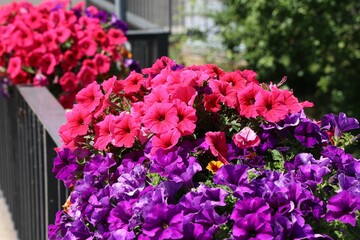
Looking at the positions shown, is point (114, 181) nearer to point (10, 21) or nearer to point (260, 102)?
point (260, 102)

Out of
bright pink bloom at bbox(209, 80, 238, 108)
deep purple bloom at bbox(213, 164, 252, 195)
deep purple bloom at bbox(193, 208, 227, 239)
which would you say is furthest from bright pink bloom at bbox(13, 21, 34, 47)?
deep purple bloom at bbox(193, 208, 227, 239)

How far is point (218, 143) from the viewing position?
2418mm

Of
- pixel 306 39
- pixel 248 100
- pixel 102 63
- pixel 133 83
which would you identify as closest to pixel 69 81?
pixel 102 63

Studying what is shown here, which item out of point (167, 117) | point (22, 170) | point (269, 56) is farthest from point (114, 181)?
point (269, 56)

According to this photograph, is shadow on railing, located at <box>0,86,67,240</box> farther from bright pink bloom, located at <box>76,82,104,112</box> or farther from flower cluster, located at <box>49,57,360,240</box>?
flower cluster, located at <box>49,57,360,240</box>

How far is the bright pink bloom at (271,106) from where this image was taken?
248 centimetres

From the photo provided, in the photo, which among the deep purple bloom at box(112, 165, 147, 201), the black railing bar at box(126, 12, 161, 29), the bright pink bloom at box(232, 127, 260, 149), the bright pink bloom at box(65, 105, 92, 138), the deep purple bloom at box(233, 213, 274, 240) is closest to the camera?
the deep purple bloom at box(233, 213, 274, 240)

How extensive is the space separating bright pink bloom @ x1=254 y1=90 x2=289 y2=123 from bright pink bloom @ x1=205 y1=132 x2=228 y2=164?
0.51ft

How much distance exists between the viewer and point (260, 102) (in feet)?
8.21

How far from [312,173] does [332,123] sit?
16.3 inches

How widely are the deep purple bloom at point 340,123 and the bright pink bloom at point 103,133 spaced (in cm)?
70

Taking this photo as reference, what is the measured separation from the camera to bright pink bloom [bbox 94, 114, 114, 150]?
2.55 meters

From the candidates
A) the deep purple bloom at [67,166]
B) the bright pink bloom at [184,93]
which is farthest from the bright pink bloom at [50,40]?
the bright pink bloom at [184,93]

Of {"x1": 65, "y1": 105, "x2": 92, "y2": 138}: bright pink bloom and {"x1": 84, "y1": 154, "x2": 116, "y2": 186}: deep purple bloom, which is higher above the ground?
{"x1": 65, "y1": 105, "x2": 92, "y2": 138}: bright pink bloom
